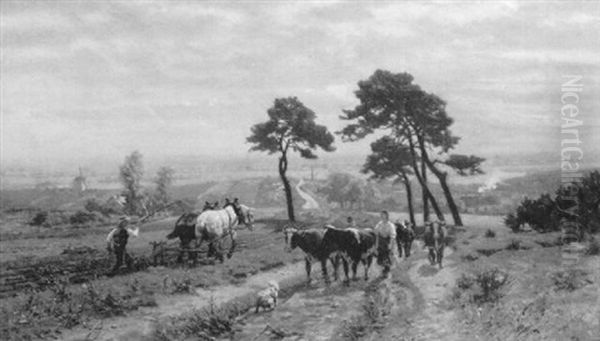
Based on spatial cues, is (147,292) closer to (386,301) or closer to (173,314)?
(173,314)

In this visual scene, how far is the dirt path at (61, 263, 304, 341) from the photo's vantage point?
11.6 m

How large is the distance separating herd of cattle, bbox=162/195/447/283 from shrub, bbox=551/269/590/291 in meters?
4.48

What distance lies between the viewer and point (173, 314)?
13.3m

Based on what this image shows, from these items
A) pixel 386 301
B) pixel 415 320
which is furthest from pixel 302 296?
pixel 415 320

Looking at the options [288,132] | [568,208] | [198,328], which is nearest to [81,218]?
[288,132]

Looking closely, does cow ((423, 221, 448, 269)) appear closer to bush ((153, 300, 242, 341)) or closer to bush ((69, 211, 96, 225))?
bush ((153, 300, 242, 341))

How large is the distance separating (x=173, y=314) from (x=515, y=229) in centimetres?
2278

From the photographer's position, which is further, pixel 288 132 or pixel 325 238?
pixel 288 132

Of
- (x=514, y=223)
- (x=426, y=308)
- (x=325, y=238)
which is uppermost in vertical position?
(x=325, y=238)

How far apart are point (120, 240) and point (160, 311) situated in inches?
204

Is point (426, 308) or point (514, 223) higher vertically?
point (426, 308)

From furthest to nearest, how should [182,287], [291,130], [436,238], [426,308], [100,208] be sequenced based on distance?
[100,208], [291,130], [436,238], [182,287], [426,308]

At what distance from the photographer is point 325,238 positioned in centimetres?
1583

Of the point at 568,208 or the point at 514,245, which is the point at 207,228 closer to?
the point at 514,245
